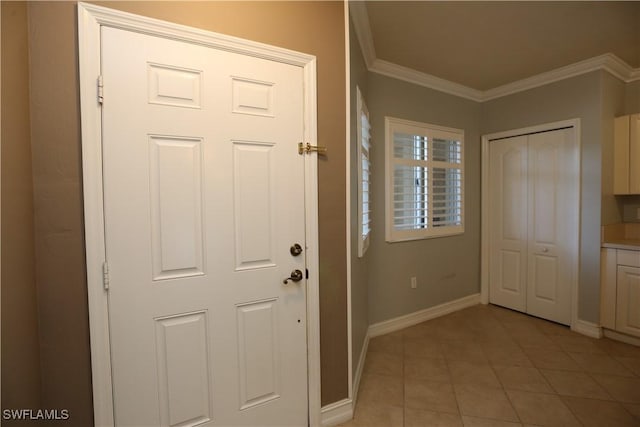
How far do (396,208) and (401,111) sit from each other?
0.95 m

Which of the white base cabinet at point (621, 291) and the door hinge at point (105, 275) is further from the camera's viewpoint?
the white base cabinet at point (621, 291)

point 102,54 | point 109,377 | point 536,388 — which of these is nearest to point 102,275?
point 109,377

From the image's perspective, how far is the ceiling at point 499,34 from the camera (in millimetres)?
1911

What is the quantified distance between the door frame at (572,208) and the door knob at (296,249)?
2.78 meters

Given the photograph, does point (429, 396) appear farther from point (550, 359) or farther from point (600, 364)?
point (600, 364)

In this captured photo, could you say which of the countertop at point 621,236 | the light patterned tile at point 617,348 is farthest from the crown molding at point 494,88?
the light patterned tile at point 617,348

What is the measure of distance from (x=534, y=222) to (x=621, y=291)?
2.87 ft

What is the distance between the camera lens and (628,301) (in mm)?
2436

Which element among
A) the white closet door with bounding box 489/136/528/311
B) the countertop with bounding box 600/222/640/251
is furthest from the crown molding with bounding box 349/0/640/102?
the countertop with bounding box 600/222/640/251

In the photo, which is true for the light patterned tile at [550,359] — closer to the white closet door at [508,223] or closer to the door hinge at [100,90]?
the white closet door at [508,223]

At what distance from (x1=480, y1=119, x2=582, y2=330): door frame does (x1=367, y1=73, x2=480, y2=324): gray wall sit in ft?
0.22

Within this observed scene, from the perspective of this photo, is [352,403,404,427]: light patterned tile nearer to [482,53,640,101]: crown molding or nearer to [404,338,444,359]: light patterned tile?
[404,338,444,359]: light patterned tile

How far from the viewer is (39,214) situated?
1112 mm

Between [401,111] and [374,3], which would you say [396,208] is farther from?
Result: [374,3]
